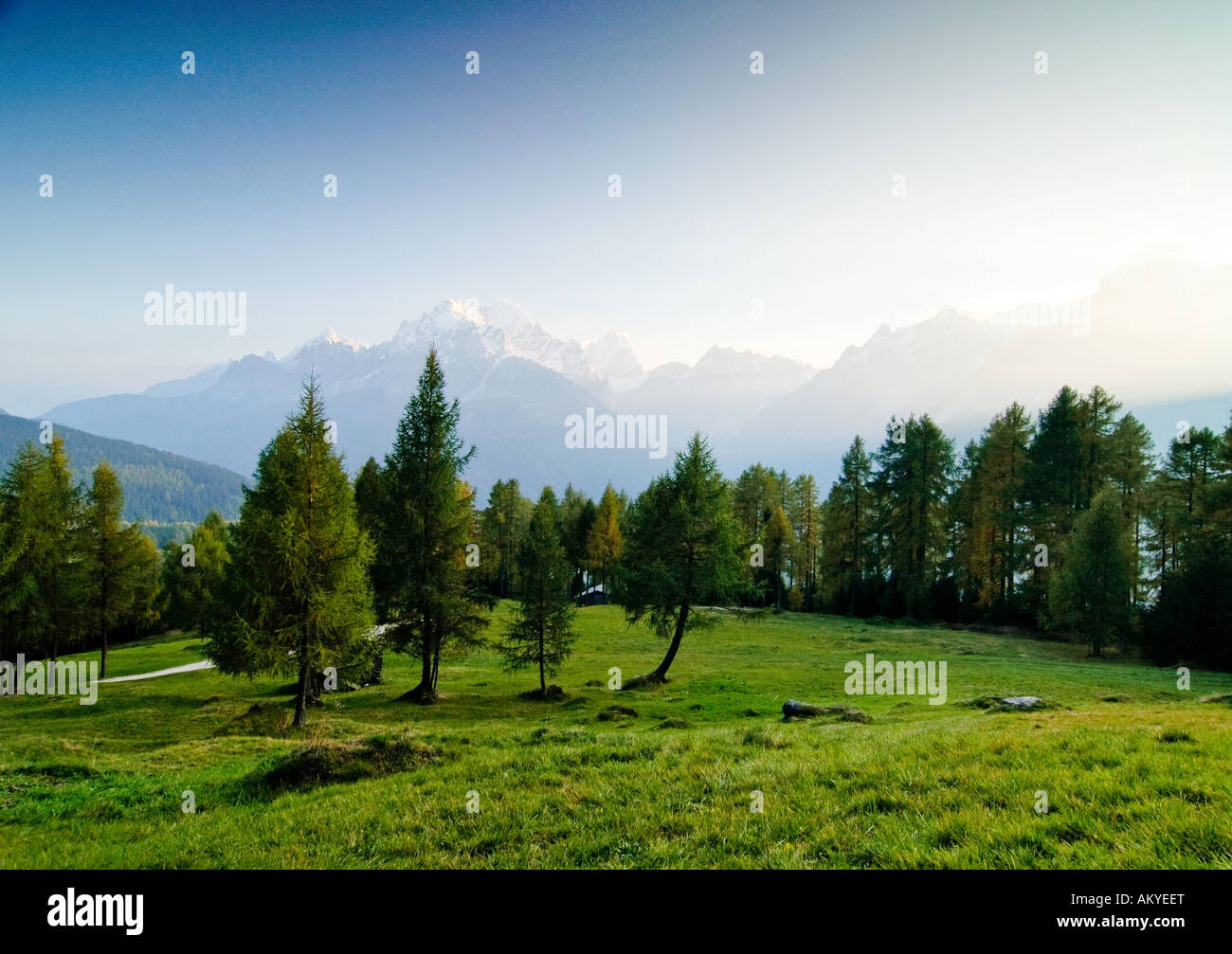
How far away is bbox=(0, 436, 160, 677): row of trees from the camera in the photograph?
1502 inches

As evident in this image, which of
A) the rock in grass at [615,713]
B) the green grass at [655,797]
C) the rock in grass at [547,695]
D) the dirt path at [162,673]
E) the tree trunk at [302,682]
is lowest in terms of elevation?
the dirt path at [162,673]

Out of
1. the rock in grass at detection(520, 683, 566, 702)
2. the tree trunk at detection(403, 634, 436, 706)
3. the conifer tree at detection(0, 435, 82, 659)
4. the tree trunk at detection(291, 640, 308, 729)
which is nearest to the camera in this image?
the tree trunk at detection(291, 640, 308, 729)

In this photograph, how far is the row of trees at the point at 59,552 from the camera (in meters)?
38.2

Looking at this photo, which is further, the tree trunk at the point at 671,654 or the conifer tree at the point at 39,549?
the conifer tree at the point at 39,549

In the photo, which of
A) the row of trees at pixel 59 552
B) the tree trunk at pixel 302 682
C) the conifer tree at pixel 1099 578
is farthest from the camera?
the row of trees at pixel 59 552

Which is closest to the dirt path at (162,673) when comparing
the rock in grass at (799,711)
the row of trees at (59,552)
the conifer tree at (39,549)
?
the row of trees at (59,552)

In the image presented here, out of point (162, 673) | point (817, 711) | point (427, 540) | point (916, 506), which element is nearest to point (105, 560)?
point (162, 673)

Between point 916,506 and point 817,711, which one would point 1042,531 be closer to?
point 916,506

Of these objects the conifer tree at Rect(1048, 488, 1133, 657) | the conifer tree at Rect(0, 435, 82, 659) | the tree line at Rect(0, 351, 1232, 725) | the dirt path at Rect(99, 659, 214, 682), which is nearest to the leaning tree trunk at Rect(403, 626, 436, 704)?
the tree line at Rect(0, 351, 1232, 725)

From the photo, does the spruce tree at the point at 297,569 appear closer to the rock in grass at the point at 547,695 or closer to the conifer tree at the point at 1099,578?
the rock in grass at the point at 547,695

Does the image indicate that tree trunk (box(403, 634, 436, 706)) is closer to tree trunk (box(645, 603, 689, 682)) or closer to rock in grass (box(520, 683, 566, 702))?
rock in grass (box(520, 683, 566, 702))

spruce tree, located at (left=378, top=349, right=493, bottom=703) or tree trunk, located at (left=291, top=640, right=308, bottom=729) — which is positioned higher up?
spruce tree, located at (left=378, top=349, right=493, bottom=703)

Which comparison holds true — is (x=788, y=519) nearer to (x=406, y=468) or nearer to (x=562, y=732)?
(x=406, y=468)
